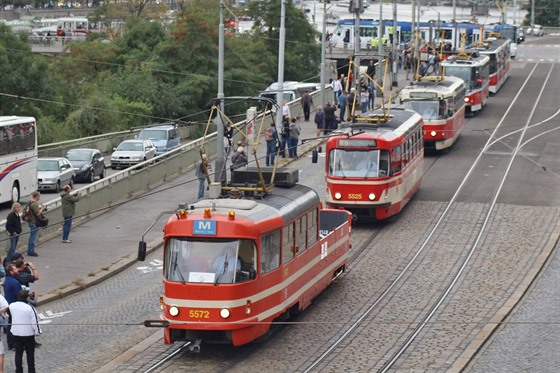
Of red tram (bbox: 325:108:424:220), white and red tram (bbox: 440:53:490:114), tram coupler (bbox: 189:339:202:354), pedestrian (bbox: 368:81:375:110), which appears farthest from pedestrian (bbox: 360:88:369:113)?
tram coupler (bbox: 189:339:202:354)

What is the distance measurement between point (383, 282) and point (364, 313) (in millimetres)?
2985

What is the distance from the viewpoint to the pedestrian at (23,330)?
806 inches

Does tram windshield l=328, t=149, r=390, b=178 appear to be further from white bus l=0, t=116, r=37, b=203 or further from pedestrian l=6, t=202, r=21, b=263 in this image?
white bus l=0, t=116, r=37, b=203

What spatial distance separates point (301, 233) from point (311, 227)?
0.89 m

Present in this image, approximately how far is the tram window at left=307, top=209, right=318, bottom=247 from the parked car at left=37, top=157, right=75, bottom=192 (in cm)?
2115

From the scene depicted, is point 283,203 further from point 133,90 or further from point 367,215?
point 133,90

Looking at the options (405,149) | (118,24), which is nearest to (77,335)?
(405,149)

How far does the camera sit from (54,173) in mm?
45906

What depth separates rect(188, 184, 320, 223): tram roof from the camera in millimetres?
22656

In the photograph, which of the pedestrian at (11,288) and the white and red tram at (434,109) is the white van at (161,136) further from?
the pedestrian at (11,288)

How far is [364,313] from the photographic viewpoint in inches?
1019

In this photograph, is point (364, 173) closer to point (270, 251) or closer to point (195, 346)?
point (270, 251)

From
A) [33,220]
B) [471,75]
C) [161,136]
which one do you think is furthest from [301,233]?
[471,75]

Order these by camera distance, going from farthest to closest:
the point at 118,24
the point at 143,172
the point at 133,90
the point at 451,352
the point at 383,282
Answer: the point at 118,24, the point at 133,90, the point at 143,172, the point at 383,282, the point at 451,352
